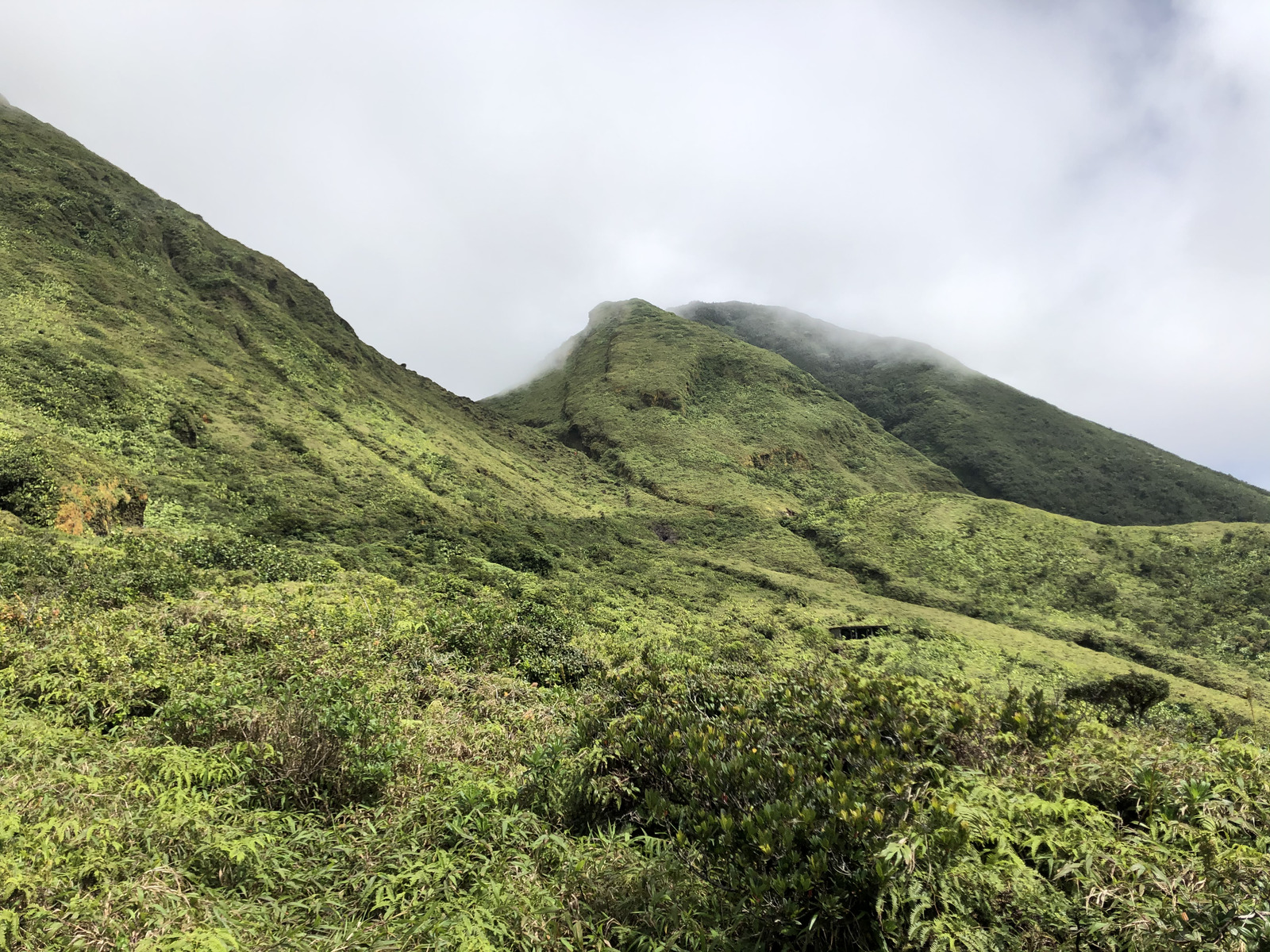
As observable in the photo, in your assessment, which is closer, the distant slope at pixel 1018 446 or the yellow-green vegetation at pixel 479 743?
the yellow-green vegetation at pixel 479 743

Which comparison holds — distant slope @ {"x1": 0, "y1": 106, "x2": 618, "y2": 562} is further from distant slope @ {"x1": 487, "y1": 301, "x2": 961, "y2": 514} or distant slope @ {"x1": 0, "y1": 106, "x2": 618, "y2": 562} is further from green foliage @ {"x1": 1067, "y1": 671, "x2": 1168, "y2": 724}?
green foliage @ {"x1": 1067, "y1": 671, "x2": 1168, "y2": 724}

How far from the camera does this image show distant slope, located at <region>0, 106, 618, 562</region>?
20.2 m

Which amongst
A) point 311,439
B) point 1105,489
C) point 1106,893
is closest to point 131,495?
point 311,439

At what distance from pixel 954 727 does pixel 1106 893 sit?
185cm

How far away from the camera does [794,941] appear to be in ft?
10.2

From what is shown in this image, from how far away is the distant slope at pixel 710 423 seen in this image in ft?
208

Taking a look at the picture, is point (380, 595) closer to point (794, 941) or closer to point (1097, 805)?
point (794, 941)

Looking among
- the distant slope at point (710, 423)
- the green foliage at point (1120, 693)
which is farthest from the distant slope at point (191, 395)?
the green foliage at point (1120, 693)

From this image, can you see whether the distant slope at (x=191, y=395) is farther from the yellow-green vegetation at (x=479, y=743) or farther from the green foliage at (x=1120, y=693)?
the green foliage at (x=1120, y=693)

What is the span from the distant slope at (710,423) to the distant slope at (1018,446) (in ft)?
52.9

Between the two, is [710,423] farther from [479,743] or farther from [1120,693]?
[479,743]

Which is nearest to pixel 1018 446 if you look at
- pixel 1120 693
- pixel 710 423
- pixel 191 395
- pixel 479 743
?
pixel 710 423

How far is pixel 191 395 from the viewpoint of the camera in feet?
94.1

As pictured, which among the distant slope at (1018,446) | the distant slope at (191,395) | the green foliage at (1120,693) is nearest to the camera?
the green foliage at (1120,693)
